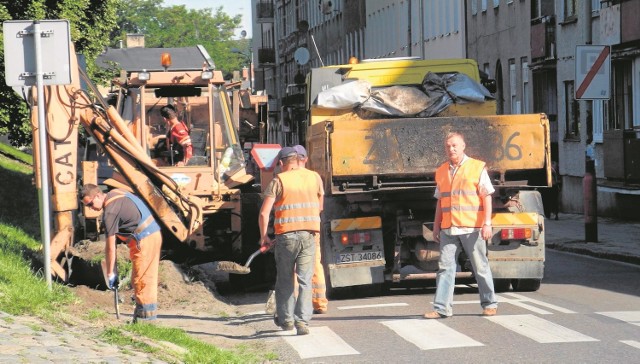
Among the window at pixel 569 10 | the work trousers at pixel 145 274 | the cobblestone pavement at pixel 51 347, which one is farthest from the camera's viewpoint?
the window at pixel 569 10

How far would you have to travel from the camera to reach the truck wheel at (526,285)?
1694 centimetres

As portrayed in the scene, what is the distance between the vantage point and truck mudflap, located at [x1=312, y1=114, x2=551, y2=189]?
16188 mm

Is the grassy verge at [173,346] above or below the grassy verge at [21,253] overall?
below

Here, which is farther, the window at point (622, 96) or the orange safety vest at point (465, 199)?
the window at point (622, 96)

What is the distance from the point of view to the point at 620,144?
3344 centimetres

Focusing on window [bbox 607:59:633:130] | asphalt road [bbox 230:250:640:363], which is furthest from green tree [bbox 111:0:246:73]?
asphalt road [bbox 230:250:640:363]

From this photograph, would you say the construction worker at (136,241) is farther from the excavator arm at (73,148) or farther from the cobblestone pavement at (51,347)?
the excavator arm at (73,148)

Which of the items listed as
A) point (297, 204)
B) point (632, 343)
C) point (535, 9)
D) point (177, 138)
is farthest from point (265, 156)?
point (535, 9)

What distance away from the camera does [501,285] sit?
17.2 m

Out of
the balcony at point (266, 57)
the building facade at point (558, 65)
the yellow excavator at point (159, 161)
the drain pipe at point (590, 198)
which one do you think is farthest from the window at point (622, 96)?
the balcony at point (266, 57)

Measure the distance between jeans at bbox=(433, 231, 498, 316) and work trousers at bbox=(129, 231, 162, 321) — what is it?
272cm

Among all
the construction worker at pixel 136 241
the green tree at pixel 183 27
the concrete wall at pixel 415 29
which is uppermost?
the green tree at pixel 183 27

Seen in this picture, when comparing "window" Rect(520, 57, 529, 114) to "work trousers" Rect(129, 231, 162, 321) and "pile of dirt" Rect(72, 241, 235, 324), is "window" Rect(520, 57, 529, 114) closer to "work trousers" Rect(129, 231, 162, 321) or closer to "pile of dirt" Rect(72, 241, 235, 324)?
"pile of dirt" Rect(72, 241, 235, 324)

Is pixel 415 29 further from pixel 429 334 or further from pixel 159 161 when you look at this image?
pixel 429 334
